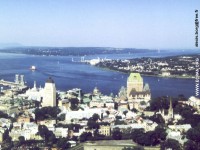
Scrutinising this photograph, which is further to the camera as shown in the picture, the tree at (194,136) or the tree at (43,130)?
the tree at (43,130)

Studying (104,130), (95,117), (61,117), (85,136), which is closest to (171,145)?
(85,136)

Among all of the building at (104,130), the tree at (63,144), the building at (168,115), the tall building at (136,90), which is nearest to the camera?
the tree at (63,144)

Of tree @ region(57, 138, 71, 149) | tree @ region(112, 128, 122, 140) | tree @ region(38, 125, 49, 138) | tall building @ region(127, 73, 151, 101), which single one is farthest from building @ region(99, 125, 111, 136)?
tall building @ region(127, 73, 151, 101)

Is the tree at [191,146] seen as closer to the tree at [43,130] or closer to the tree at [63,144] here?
the tree at [63,144]

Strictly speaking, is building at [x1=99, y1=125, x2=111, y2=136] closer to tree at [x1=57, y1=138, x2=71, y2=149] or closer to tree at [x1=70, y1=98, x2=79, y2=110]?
tree at [x1=57, y1=138, x2=71, y2=149]

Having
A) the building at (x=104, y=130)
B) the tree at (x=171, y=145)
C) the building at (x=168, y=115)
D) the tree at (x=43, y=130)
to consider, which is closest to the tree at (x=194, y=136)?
the tree at (x=171, y=145)

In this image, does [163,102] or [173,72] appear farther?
[173,72]

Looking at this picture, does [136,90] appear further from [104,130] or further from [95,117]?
[104,130]

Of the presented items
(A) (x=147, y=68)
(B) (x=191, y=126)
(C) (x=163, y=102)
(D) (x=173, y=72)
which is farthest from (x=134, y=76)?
(A) (x=147, y=68)

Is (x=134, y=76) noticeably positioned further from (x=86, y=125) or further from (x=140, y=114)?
(x=86, y=125)
